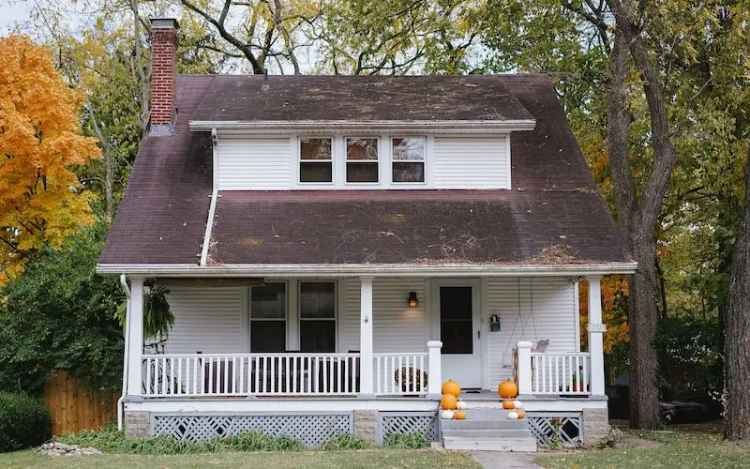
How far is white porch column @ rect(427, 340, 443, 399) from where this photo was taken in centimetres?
1504

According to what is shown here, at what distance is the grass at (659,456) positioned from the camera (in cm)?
1199

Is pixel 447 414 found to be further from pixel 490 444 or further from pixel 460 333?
pixel 460 333

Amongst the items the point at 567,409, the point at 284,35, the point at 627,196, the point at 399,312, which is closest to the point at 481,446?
the point at 567,409

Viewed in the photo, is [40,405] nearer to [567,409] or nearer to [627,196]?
[567,409]

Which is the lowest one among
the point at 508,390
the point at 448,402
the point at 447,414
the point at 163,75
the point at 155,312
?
the point at 447,414

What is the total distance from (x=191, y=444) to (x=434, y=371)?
14.6 feet

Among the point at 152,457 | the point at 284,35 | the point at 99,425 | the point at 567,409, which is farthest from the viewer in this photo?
the point at 284,35

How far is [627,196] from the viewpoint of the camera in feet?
67.7

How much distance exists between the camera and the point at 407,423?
15.1 m

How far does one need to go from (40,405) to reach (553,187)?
1201 cm

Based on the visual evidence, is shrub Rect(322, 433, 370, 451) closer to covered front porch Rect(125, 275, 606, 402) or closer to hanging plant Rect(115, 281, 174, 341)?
covered front porch Rect(125, 275, 606, 402)

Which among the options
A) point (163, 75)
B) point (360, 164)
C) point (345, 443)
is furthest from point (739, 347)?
point (163, 75)

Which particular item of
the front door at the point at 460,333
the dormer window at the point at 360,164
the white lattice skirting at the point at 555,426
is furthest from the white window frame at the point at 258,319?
the white lattice skirting at the point at 555,426

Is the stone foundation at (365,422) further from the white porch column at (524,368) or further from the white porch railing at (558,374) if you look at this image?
the white porch railing at (558,374)
